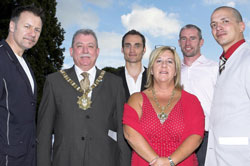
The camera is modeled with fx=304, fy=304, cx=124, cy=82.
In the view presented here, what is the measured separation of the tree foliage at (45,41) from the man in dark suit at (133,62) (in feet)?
49.1

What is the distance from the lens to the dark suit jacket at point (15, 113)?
3670 mm

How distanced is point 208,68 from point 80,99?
271 centimetres

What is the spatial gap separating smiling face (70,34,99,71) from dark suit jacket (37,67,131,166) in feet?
0.88

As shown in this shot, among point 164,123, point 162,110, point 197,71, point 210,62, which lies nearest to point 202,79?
point 197,71

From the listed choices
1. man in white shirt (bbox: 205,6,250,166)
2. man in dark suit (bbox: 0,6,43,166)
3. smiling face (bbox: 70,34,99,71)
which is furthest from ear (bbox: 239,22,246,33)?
man in dark suit (bbox: 0,6,43,166)

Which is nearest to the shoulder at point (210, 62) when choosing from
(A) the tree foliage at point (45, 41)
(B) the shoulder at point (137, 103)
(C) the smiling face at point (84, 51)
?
(B) the shoulder at point (137, 103)

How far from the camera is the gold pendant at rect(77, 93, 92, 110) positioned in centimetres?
414

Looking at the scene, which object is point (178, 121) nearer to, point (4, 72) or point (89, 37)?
point (89, 37)

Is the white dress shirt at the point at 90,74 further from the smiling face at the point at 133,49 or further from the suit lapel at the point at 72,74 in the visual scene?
the smiling face at the point at 133,49

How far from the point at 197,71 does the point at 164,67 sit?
5.92 ft

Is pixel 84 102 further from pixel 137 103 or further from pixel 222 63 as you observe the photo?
pixel 222 63

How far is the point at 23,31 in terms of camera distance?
4172 millimetres

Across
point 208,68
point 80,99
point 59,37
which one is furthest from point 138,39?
point 59,37

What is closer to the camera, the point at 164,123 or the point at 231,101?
the point at 231,101
